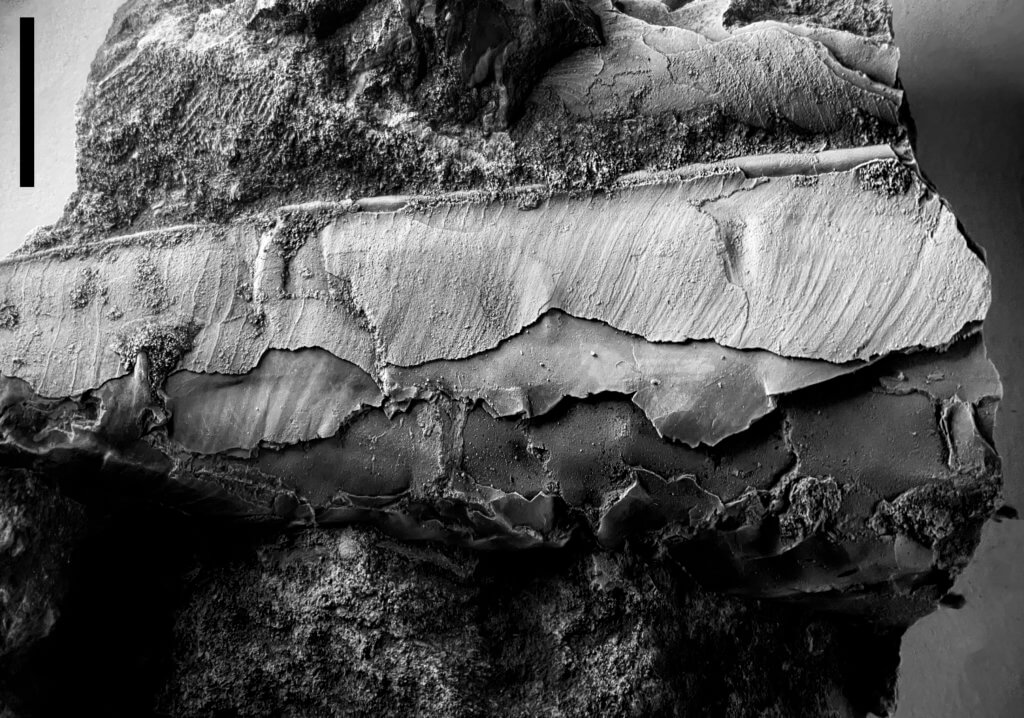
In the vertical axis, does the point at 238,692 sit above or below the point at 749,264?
below

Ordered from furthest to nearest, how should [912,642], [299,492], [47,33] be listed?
[47,33] → [912,642] → [299,492]

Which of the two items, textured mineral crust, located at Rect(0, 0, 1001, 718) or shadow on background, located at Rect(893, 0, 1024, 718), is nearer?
textured mineral crust, located at Rect(0, 0, 1001, 718)

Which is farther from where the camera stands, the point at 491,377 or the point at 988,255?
the point at 988,255

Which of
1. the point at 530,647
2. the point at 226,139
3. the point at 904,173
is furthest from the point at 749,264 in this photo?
the point at 226,139

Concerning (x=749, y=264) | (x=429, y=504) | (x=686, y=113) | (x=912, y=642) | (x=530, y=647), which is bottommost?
(x=912, y=642)

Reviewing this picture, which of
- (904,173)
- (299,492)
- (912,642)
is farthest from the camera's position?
(912,642)

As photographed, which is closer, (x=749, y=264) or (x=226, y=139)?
(x=749, y=264)

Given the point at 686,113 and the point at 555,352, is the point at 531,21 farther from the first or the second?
the point at 555,352

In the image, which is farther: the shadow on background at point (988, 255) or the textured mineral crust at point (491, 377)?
the shadow on background at point (988, 255)
